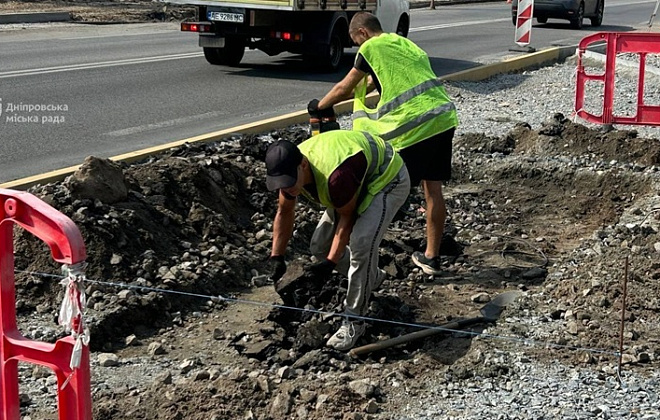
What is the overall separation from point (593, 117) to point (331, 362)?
7.03m

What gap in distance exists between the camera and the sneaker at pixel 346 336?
5.27 meters

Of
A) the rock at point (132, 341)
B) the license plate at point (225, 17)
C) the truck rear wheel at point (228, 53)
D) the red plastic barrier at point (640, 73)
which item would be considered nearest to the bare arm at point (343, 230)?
the rock at point (132, 341)

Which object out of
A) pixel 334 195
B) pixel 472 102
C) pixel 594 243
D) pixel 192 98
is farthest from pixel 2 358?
pixel 472 102

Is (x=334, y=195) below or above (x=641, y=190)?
above

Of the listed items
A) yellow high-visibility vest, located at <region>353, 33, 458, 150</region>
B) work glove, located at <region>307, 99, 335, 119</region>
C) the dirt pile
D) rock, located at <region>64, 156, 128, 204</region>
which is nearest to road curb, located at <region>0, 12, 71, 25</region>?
the dirt pile

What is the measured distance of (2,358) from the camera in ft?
10.9

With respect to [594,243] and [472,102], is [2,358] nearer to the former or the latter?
[594,243]

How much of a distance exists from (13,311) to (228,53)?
40.5 ft

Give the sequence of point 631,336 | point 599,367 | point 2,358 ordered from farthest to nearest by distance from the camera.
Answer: point 631,336 < point 599,367 < point 2,358

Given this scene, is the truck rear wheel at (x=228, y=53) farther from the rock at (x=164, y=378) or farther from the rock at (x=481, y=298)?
the rock at (x=164, y=378)

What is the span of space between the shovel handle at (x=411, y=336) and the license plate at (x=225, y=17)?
942 cm

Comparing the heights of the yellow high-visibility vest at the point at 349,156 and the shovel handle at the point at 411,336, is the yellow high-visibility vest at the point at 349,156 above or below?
above

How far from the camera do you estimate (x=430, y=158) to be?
6578 millimetres

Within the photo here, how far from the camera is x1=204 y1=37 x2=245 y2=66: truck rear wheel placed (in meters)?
15.2
